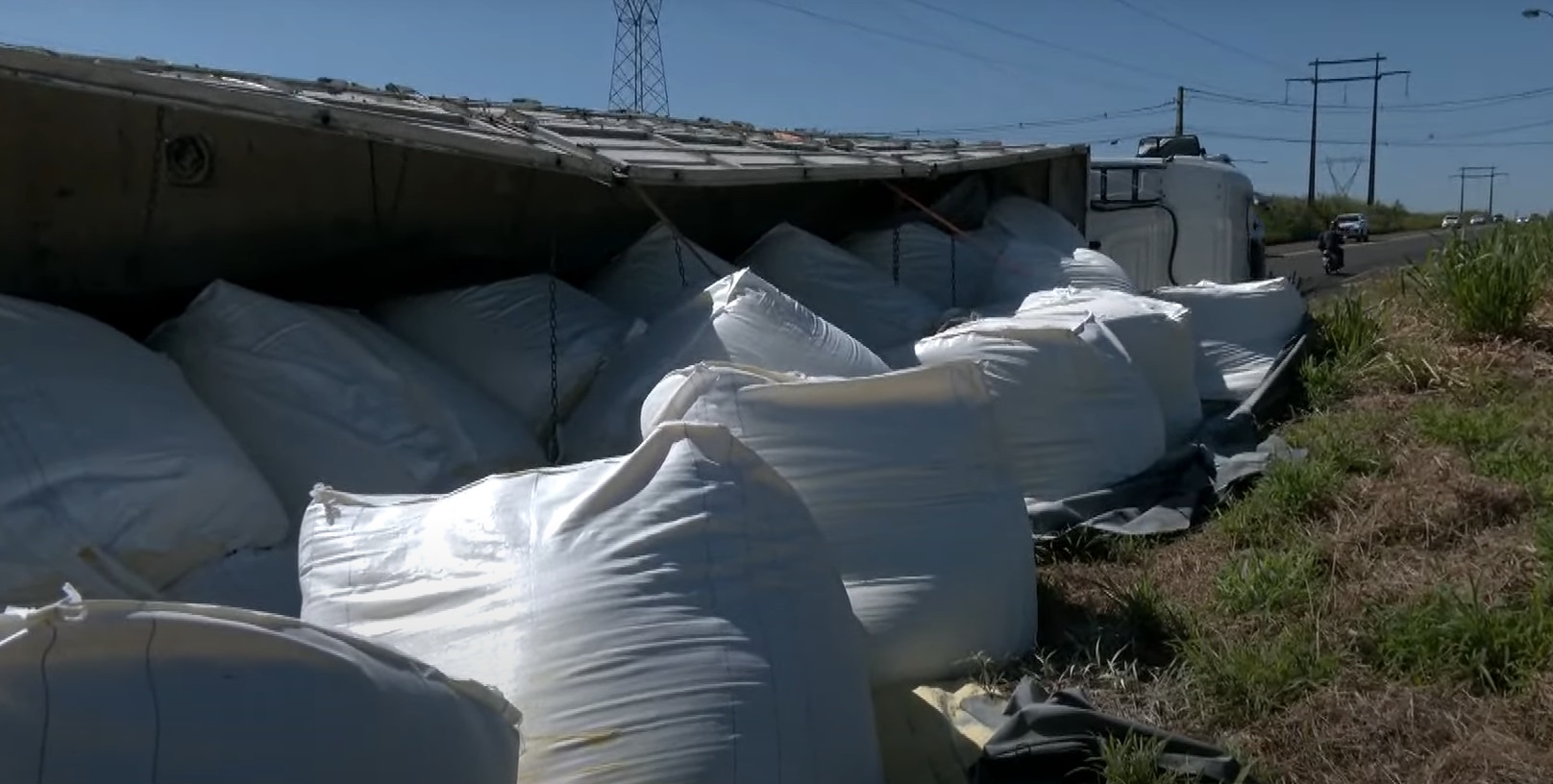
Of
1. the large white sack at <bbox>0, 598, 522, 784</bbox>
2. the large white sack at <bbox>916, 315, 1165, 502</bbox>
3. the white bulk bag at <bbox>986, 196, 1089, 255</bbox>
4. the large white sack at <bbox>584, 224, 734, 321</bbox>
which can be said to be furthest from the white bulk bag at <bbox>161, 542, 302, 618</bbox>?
the white bulk bag at <bbox>986, 196, 1089, 255</bbox>

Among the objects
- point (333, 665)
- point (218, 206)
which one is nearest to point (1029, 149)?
point (218, 206)

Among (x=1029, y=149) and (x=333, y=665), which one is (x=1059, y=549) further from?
(x=1029, y=149)

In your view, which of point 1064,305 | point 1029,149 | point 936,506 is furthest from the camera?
point 1029,149

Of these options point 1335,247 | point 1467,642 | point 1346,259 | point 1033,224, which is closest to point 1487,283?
point 1033,224

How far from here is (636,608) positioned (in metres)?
2.11

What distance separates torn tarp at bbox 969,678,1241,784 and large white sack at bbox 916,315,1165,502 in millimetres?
1426

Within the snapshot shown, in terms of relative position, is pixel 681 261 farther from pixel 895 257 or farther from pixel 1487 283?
pixel 1487 283

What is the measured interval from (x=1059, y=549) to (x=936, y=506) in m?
0.94

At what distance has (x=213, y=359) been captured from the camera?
3.34 metres

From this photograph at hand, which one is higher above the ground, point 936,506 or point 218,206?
point 218,206

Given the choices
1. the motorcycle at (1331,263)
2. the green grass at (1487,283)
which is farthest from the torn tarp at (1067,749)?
the motorcycle at (1331,263)

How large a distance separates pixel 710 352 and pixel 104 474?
1401 mm

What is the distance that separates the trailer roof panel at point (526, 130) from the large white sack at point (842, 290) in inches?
11.7

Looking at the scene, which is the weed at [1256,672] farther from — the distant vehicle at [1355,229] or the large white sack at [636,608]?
the distant vehicle at [1355,229]
